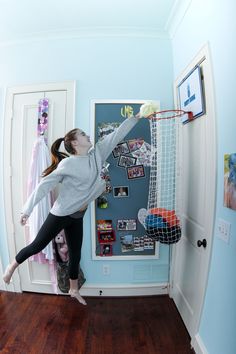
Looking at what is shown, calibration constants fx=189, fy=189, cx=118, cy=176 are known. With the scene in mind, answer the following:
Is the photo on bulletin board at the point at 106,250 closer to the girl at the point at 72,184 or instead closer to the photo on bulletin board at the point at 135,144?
the girl at the point at 72,184

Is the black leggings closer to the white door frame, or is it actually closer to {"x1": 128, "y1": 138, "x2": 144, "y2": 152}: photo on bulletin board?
the white door frame

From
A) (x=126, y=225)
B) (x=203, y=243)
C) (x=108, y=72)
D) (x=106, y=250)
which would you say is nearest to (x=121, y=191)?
(x=126, y=225)

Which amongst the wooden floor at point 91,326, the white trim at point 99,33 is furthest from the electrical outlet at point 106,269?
the white trim at point 99,33

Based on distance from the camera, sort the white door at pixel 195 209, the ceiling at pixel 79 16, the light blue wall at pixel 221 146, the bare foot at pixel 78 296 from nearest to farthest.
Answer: the light blue wall at pixel 221 146, the white door at pixel 195 209, the ceiling at pixel 79 16, the bare foot at pixel 78 296

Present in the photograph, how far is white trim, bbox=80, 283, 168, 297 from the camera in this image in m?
1.94

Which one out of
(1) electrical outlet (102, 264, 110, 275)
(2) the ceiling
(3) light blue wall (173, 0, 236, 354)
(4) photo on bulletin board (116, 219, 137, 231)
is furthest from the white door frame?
(3) light blue wall (173, 0, 236, 354)

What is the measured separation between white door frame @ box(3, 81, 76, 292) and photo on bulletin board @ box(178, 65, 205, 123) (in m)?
1.04

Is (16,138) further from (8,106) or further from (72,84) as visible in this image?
(72,84)

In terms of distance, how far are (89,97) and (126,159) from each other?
72 cm

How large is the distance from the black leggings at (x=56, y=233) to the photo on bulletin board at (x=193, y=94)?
1.28 metres

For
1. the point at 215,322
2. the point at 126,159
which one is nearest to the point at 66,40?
the point at 126,159

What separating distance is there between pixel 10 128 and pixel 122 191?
134cm

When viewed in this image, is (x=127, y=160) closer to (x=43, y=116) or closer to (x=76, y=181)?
(x=76, y=181)

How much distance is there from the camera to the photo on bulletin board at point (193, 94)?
1314 mm
